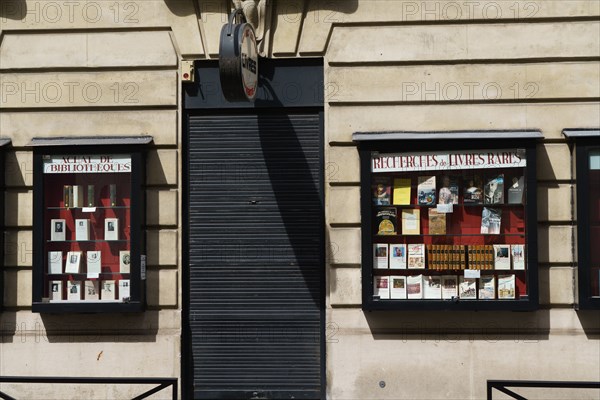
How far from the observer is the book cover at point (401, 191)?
894cm

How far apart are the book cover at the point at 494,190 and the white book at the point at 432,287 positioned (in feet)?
3.65

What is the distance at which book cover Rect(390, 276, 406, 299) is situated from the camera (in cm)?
888

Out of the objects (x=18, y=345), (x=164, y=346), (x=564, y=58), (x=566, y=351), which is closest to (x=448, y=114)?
(x=564, y=58)

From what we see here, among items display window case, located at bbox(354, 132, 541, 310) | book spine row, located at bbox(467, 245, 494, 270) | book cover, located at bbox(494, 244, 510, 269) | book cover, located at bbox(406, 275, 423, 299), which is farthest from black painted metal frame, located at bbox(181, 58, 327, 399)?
book cover, located at bbox(494, 244, 510, 269)

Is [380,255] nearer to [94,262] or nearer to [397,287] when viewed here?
[397,287]

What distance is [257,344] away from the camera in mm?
9195

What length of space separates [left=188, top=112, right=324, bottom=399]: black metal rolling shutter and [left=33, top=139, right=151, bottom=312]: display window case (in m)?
0.75

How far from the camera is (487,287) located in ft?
29.0

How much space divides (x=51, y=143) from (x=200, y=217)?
2.01 metres

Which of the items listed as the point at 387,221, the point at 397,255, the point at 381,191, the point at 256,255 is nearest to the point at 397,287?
the point at 397,255

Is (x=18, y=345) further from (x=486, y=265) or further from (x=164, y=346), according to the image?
(x=486, y=265)

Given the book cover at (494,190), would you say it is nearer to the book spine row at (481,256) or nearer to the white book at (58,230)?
the book spine row at (481,256)

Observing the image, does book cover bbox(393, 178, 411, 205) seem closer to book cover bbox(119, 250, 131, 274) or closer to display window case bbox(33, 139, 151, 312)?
display window case bbox(33, 139, 151, 312)

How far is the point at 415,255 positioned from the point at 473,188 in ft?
3.49
